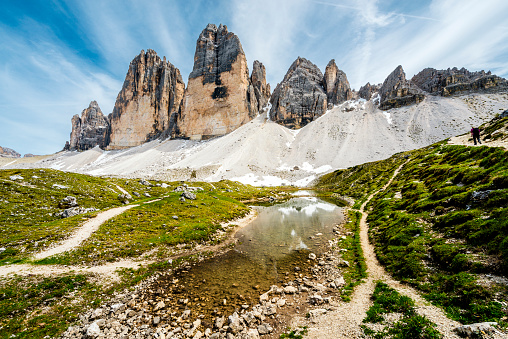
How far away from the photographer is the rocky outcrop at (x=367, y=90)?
188 metres

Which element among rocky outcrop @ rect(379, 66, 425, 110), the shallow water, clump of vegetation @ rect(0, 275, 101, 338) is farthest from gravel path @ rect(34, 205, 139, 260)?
rocky outcrop @ rect(379, 66, 425, 110)

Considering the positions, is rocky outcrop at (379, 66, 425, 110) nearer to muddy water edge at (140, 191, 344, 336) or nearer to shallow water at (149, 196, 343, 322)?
shallow water at (149, 196, 343, 322)

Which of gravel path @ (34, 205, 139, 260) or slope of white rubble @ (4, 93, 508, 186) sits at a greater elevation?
slope of white rubble @ (4, 93, 508, 186)

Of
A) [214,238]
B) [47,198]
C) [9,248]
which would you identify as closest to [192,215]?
[214,238]

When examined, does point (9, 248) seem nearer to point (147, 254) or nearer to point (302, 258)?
point (147, 254)

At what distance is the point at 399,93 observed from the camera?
159 m

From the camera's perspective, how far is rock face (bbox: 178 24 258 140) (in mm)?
177875

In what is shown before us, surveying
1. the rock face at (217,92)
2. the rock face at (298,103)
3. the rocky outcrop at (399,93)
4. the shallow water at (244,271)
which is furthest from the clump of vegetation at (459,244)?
the rocky outcrop at (399,93)

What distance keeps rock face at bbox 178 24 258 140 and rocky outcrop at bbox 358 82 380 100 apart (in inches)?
4360

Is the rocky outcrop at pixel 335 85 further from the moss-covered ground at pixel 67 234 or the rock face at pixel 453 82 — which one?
the moss-covered ground at pixel 67 234

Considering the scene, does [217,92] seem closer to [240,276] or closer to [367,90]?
[367,90]

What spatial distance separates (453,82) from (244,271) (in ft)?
756

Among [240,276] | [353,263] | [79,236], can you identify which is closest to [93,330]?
[240,276]

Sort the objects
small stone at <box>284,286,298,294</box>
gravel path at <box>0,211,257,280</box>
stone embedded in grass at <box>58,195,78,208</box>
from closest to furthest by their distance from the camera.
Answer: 1. small stone at <box>284,286,298,294</box>
2. gravel path at <box>0,211,257,280</box>
3. stone embedded in grass at <box>58,195,78,208</box>
